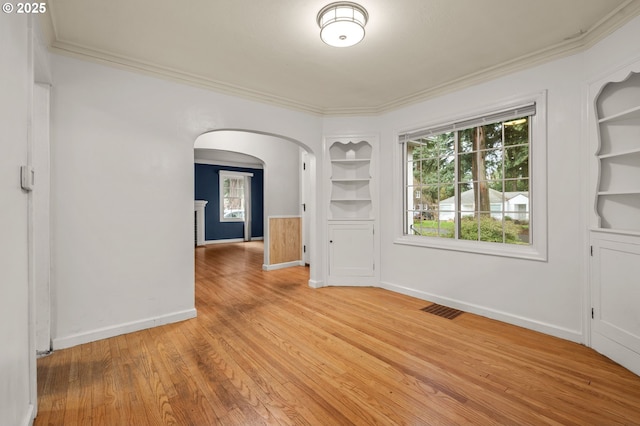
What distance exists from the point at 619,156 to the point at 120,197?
4311mm

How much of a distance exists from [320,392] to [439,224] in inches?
104

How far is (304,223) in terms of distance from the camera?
576cm

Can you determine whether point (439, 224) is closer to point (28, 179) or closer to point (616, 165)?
point (616, 165)

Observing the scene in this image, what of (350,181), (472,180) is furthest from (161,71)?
(472,180)

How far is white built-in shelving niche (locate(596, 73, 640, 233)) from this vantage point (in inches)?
89.7

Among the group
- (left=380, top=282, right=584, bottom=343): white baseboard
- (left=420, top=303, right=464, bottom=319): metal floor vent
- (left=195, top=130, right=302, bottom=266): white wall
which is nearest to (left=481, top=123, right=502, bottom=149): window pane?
(left=380, top=282, right=584, bottom=343): white baseboard

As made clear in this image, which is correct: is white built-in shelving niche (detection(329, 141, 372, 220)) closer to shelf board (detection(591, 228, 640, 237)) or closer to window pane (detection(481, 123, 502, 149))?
window pane (detection(481, 123, 502, 149))

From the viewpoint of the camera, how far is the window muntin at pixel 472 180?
311 cm

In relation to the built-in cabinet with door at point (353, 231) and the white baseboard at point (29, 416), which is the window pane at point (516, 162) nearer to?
the built-in cabinet with door at point (353, 231)

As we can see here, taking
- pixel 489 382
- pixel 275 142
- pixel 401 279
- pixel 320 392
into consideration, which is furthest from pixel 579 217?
pixel 275 142

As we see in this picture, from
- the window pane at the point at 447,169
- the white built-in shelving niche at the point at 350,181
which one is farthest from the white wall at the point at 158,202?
the white built-in shelving niche at the point at 350,181

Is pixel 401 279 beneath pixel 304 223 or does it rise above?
beneath

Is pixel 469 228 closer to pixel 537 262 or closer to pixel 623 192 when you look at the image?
pixel 537 262

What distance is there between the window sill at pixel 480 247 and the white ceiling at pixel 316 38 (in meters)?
1.79
